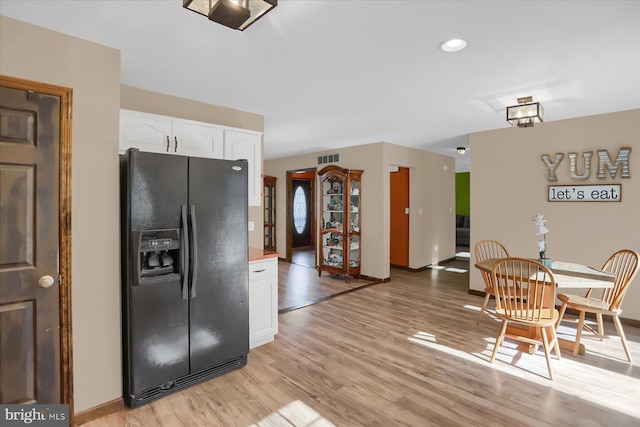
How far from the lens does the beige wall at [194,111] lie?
2965 mm

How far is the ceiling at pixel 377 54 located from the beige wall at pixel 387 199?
197 cm

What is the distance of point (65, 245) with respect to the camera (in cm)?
199

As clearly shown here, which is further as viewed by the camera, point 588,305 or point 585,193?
point 585,193

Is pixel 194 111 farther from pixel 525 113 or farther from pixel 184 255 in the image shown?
Result: pixel 525 113

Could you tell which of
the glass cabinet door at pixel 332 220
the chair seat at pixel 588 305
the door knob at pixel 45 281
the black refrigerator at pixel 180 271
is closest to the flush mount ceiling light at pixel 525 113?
the chair seat at pixel 588 305

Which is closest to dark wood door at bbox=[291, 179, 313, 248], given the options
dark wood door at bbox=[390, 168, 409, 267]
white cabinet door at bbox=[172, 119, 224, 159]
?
dark wood door at bbox=[390, 168, 409, 267]

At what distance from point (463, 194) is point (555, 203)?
7101mm

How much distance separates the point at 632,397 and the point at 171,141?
419 cm

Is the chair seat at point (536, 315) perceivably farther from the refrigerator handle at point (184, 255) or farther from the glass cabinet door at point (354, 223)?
the glass cabinet door at point (354, 223)

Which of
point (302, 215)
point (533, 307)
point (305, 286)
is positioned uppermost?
point (302, 215)

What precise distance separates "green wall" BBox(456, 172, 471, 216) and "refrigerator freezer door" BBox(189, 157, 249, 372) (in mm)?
10062

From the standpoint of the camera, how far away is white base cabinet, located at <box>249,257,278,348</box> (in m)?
3.07

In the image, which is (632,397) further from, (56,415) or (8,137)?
(8,137)

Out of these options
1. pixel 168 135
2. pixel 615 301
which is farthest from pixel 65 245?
pixel 615 301
